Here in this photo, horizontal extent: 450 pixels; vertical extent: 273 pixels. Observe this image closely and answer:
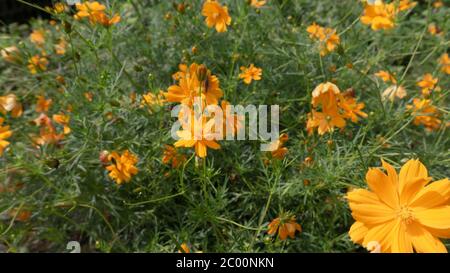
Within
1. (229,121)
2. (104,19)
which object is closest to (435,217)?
(229,121)

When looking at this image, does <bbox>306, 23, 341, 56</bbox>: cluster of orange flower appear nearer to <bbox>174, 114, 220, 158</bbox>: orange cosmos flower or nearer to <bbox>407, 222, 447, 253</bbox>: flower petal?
<bbox>174, 114, 220, 158</bbox>: orange cosmos flower

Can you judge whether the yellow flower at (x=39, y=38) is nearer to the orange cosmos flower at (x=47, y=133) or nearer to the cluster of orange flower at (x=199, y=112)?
the orange cosmos flower at (x=47, y=133)

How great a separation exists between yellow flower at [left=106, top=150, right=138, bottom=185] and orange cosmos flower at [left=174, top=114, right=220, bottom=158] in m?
0.32

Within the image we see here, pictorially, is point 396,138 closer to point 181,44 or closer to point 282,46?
point 282,46

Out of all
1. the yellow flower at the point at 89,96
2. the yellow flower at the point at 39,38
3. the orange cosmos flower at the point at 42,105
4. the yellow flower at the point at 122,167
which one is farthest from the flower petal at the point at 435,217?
the yellow flower at the point at 39,38

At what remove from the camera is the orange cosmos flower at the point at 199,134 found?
3.65 feet

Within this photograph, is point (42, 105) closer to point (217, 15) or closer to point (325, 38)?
point (217, 15)

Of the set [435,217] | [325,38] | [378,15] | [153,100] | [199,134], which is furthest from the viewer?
[378,15]

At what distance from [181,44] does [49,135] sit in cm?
72

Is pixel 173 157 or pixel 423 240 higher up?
pixel 173 157

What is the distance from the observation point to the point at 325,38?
1569 millimetres

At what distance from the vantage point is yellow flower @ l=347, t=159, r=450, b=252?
92 centimetres

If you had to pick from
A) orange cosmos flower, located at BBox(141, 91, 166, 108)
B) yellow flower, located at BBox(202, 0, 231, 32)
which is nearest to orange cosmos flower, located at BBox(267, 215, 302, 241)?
orange cosmos flower, located at BBox(141, 91, 166, 108)

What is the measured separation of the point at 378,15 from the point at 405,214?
1083 millimetres
